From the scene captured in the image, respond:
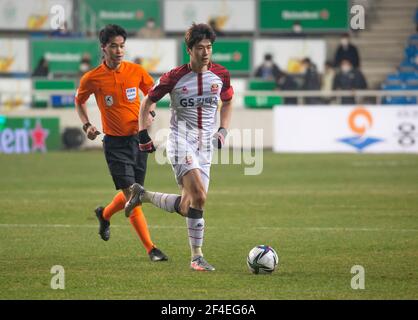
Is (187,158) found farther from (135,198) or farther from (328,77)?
(328,77)

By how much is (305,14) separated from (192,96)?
2379 centimetres

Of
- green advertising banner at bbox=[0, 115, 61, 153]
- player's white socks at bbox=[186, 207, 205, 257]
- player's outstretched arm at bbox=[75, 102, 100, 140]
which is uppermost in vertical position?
player's outstretched arm at bbox=[75, 102, 100, 140]

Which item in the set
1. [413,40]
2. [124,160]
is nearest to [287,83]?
[413,40]

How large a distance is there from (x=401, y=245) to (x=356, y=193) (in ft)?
19.4

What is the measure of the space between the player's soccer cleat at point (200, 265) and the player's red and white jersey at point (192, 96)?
1.15 m

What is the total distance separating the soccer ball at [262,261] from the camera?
9.20m

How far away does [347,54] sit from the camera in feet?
95.5

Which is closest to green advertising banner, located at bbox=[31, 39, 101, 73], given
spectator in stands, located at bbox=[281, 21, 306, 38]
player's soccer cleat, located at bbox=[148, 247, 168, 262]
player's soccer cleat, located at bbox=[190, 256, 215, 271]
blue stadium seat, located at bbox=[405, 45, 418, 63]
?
spectator in stands, located at bbox=[281, 21, 306, 38]

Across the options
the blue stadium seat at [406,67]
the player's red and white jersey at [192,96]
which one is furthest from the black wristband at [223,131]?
the blue stadium seat at [406,67]

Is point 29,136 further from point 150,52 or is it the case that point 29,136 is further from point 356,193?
point 356,193

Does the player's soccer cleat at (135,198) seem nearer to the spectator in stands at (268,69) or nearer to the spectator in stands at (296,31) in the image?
the spectator in stands at (268,69)

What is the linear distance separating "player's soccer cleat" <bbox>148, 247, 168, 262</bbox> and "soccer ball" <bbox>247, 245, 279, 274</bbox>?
1211 millimetres

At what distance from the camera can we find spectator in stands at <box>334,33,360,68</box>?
28.9m

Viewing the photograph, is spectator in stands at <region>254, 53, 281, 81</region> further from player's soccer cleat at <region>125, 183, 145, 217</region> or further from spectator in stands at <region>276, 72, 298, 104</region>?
player's soccer cleat at <region>125, 183, 145, 217</region>
